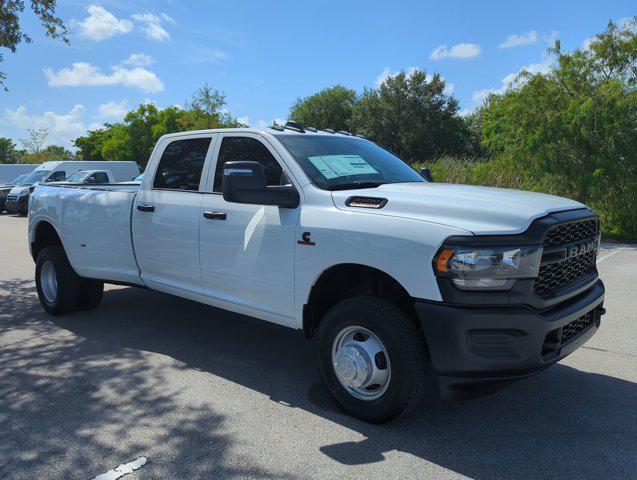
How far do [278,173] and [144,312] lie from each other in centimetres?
310

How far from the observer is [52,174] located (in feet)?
76.7

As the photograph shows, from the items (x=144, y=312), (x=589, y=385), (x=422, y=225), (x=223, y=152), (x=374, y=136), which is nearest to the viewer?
(x=422, y=225)

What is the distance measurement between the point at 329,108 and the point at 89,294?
52.6 meters

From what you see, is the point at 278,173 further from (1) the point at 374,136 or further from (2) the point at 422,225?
(1) the point at 374,136

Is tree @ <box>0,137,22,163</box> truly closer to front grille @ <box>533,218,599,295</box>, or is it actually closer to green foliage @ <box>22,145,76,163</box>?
green foliage @ <box>22,145,76,163</box>

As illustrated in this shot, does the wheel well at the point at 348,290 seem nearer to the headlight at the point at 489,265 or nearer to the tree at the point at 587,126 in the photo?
the headlight at the point at 489,265

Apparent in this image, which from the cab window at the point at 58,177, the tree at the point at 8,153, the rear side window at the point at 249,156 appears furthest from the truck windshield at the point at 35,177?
the tree at the point at 8,153

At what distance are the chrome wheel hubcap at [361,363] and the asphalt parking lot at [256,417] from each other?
241 millimetres

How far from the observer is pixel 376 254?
3422 mm

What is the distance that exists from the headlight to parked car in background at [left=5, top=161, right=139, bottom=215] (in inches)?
787

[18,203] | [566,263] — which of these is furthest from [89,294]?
[18,203]

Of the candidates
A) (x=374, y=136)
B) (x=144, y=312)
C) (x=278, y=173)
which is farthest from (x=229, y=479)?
(x=374, y=136)

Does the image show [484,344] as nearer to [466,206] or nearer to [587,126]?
[466,206]

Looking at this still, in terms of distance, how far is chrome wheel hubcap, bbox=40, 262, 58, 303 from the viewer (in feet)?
20.7
